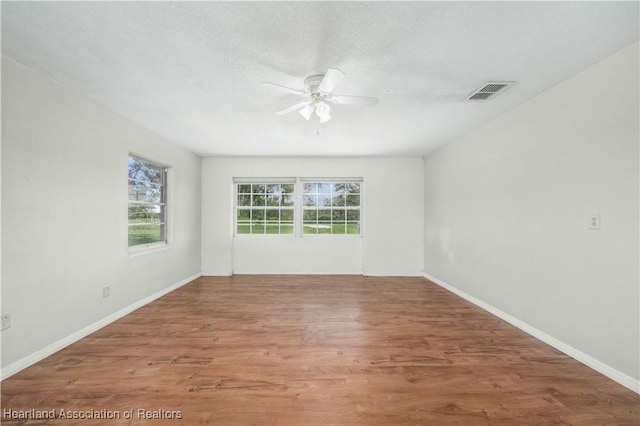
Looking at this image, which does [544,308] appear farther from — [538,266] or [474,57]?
[474,57]

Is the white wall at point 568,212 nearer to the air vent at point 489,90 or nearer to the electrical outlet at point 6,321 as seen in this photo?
the air vent at point 489,90

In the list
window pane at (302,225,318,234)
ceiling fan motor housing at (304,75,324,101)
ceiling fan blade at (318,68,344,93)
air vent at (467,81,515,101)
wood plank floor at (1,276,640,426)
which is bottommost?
wood plank floor at (1,276,640,426)

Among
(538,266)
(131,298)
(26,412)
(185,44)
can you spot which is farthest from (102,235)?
(538,266)

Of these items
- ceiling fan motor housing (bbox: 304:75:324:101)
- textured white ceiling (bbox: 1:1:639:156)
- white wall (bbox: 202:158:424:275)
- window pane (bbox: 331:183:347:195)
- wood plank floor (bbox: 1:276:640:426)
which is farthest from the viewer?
window pane (bbox: 331:183:347:195)

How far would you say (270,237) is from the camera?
16.6ft

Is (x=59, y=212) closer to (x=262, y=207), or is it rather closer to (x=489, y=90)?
(x=262, y=207)

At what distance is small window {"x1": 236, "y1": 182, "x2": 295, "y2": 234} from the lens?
5152 millimetres

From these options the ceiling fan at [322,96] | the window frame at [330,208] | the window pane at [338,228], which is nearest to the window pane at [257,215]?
the window frame at [330,208]

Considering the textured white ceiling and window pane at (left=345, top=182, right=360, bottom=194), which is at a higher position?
the textured white ceiling

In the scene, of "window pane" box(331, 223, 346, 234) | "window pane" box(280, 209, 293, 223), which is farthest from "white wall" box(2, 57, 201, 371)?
"window pane" box(331, 223, 346, 234)

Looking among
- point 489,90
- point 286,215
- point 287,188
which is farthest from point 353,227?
point 489,90

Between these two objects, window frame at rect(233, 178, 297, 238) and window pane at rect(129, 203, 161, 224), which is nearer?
window pane at rect(129, 203, 161, 224)

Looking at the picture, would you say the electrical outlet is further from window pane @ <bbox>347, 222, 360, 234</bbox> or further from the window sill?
window pane @ <bbox>347, 222, 360, 234</bbox>

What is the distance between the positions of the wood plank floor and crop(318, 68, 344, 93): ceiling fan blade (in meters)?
2.11
